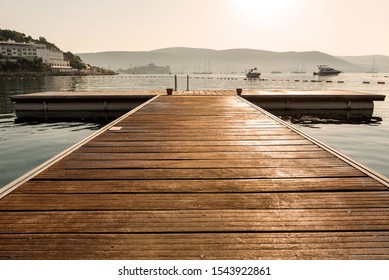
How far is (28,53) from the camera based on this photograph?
168375 millimetres

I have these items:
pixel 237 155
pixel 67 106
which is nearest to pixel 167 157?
pixel 237 155

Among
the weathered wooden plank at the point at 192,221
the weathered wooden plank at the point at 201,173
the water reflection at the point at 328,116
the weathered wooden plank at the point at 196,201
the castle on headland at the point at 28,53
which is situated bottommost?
the water reflection at the point at 328,116

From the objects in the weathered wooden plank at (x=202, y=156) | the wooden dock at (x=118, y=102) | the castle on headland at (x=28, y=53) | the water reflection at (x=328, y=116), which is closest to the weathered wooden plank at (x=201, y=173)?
the weathered wooden plank at (x=202, y=156)

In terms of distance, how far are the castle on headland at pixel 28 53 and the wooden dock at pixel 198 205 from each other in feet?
586

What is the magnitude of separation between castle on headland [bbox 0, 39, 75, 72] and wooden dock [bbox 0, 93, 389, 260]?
7034 inches

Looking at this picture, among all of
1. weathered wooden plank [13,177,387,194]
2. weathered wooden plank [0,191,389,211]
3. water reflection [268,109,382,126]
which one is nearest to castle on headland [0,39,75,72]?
water reflection [268,109,382,126]

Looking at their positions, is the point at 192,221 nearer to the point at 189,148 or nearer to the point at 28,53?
the point at 189,148

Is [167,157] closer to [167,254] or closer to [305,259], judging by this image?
[167,254]

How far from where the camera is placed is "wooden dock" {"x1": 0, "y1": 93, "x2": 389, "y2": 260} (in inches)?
99.6

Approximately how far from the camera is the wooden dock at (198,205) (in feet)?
8.30

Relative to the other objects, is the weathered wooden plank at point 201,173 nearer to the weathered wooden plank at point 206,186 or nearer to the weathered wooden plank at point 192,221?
the weathered wooden plank at point 206,186

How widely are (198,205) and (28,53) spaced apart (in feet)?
659
